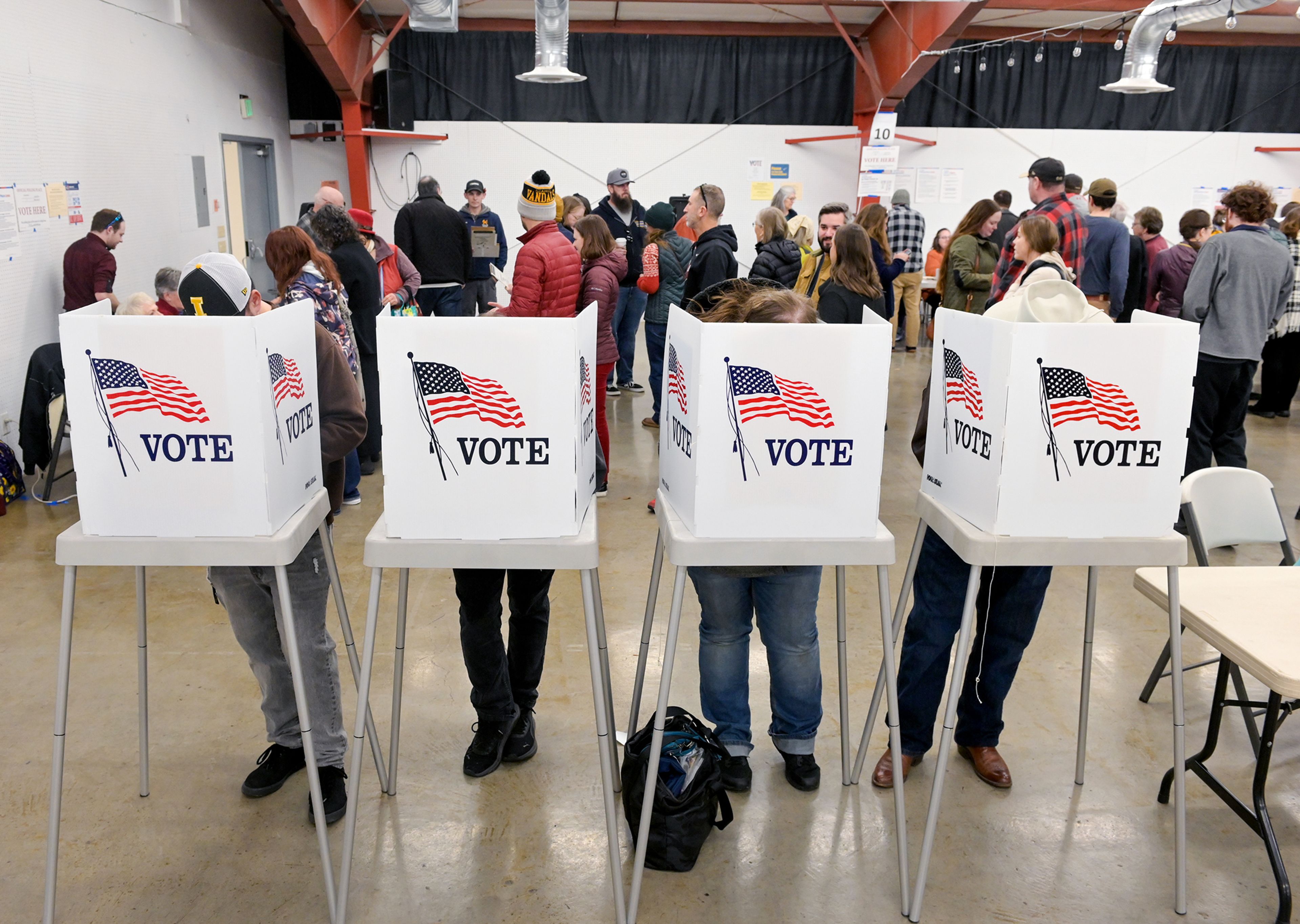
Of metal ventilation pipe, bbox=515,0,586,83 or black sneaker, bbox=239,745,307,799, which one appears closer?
black sneaker, bbox=239,745,307,799

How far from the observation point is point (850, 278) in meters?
3.70

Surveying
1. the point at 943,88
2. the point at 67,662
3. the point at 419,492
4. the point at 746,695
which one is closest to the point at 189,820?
the point at 67,662

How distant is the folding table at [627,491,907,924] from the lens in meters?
1.73

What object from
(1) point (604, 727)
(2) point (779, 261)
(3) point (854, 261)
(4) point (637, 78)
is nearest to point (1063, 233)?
(3) point (854, 261)

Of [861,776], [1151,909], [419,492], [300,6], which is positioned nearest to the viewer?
[419,492]

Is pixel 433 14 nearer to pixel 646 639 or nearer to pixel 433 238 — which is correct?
pixel 433 238

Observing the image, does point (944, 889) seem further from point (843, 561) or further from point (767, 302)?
point (767, 302)

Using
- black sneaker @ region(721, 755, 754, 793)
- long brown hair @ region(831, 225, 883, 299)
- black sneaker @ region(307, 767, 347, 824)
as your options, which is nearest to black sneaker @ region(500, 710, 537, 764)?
black sneaker @ region(307, 767, 347, 824)

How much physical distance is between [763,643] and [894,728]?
16.4 inches

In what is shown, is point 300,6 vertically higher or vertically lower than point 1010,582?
higher

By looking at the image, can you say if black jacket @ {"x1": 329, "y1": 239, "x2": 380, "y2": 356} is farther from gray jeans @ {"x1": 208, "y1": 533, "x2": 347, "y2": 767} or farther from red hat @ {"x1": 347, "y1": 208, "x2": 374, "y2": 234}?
gray jeans @ {"x1": 208, "y1": 533, "x2": 347, "y2": 767}

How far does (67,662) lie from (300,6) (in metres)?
6.73

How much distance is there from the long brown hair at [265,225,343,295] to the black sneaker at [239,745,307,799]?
1629mm

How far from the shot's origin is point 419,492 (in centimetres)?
168
